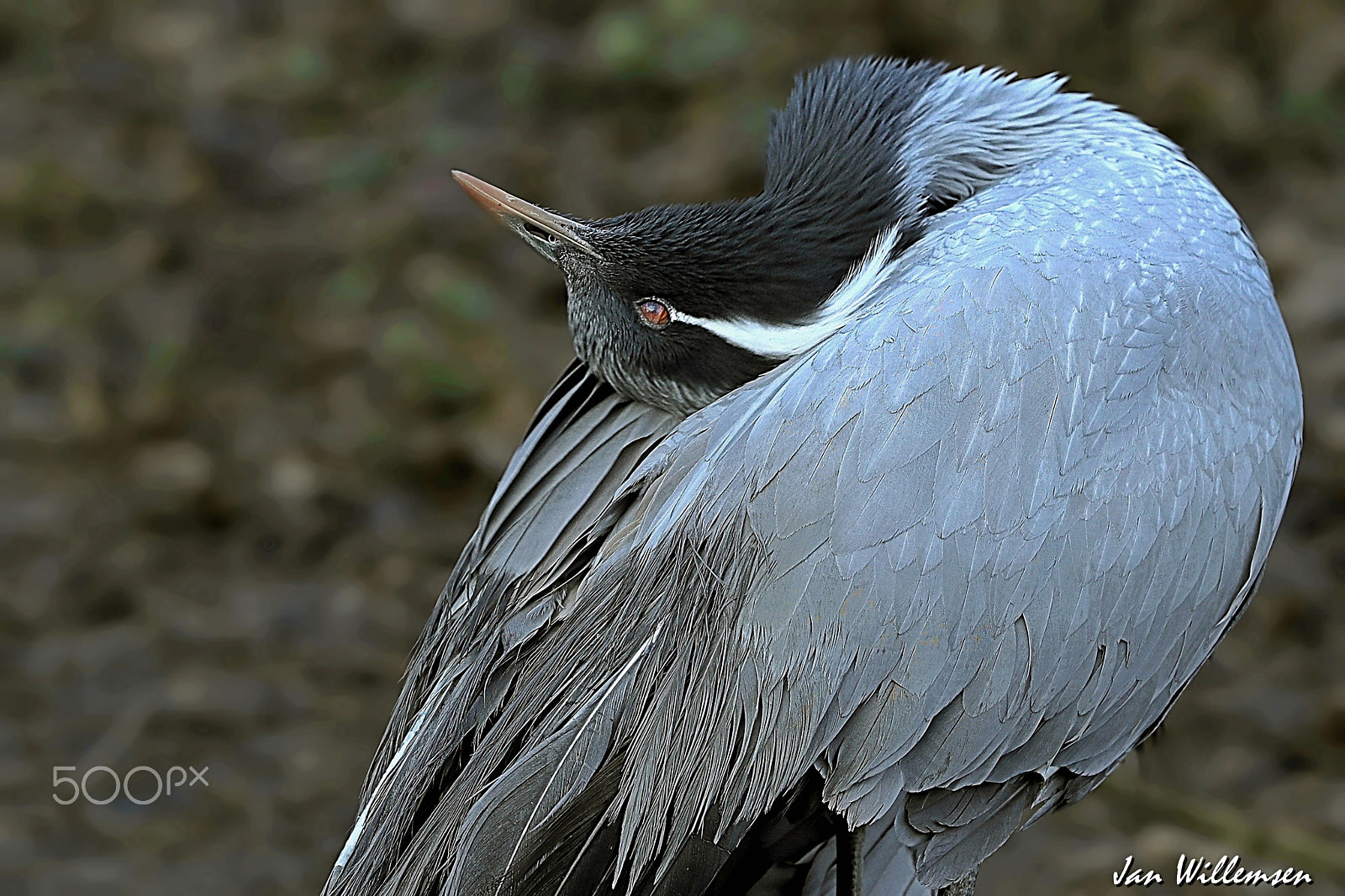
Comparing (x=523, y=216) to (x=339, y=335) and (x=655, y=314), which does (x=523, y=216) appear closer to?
(x=655, y=314)

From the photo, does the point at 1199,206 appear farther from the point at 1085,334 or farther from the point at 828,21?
the point at 828,21

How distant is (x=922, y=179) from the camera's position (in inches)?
73.0

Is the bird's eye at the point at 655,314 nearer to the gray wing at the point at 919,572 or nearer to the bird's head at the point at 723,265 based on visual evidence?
the bird's head at the point at 723,265

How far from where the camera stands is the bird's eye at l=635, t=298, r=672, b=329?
1.78 meters

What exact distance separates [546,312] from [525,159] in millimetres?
523

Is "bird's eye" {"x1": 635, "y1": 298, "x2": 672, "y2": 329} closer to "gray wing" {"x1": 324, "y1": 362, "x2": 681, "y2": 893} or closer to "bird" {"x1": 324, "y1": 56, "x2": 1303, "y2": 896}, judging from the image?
"bird" {"x1": 324, "y1": 56, "x2": 1303, "y2": 896}
